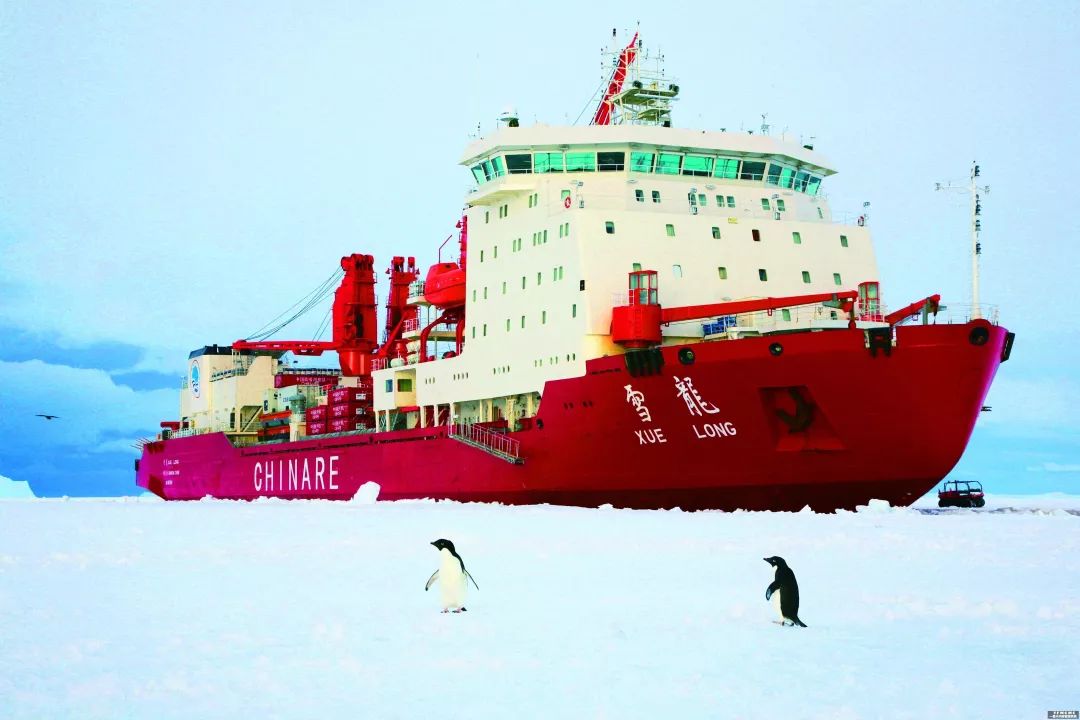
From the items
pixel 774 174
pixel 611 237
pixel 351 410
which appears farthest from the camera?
pixel 351 410

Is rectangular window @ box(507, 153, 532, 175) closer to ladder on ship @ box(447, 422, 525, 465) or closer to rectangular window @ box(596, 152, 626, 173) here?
rectangular window @ box(596, 152, 626, 173)

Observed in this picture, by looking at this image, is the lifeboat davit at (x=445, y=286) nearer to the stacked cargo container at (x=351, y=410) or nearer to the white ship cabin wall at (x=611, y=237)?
the white ship cabin wall at (x=611, y=237)

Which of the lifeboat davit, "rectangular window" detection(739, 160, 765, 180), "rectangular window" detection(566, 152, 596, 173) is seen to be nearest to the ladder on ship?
the lifeboat davit

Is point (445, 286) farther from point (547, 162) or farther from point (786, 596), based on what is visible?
point (786, 596)

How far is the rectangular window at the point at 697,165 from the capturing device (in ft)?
83.1

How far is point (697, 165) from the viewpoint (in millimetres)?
25406

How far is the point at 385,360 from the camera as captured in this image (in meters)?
31.6

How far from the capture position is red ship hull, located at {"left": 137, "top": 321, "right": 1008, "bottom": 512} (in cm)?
1844

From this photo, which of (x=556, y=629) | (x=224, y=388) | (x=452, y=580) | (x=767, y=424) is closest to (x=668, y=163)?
(x=767, y=424)

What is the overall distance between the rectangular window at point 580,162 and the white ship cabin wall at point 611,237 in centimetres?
3

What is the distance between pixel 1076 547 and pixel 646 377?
7562 mm

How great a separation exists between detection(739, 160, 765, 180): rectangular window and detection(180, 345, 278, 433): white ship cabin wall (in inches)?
735

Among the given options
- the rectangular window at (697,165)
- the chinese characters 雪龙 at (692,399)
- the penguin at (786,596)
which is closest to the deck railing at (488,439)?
the chinese characters 雪龙 at (692,399)

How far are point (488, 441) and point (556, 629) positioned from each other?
16.3 m
